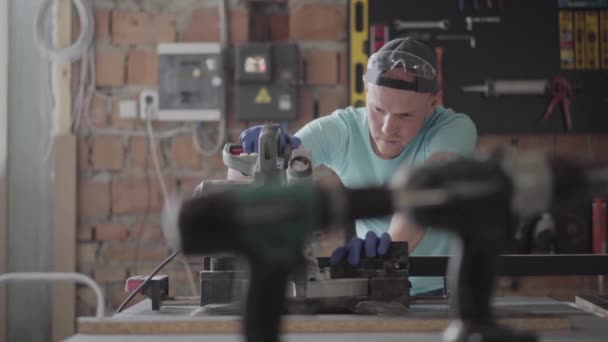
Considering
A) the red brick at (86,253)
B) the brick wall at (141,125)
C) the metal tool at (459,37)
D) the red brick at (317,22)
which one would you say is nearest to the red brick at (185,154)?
the brick wall at (141,125)

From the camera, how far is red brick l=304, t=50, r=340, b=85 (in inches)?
96.0

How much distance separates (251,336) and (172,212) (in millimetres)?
88

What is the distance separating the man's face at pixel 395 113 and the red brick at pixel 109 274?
107cm

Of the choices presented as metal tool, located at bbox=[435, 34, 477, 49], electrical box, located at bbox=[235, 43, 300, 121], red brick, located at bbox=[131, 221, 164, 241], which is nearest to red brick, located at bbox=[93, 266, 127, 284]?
red brick, located at bbox=[131, 221, 164, 241]

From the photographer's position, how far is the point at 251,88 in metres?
2.38

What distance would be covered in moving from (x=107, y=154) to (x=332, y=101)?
0.77m

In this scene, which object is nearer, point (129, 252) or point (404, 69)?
point (404, 69)

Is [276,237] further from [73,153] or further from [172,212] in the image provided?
[73,153]

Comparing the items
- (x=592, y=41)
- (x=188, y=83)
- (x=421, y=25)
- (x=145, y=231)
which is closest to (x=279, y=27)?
(x=188, y=83)

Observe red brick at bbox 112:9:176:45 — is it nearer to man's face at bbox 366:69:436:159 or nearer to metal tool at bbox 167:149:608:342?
man's face at bbox 366:69:436:159

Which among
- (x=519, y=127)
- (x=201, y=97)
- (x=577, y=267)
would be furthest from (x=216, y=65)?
(x=577, y=267)

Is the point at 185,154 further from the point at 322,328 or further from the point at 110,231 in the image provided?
the point at 322,328

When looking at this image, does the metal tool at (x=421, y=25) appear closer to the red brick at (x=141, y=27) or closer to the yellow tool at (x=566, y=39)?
the yellow tool at (x=566, y=39)

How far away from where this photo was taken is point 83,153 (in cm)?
244
